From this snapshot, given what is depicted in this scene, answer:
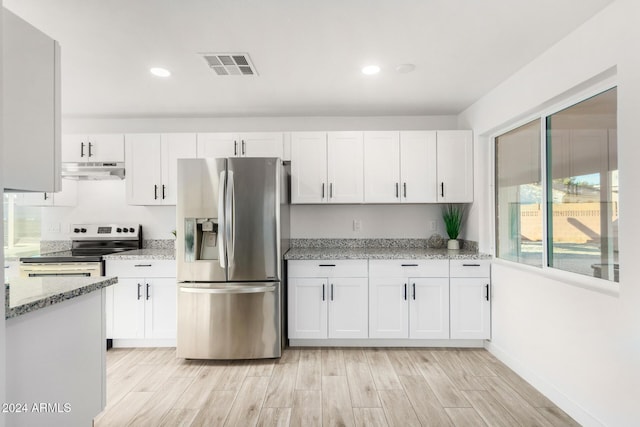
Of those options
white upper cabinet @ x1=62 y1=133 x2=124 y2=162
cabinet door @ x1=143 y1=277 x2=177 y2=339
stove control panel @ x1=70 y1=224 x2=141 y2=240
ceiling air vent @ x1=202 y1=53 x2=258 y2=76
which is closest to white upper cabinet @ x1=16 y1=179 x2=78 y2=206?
stove control panel @ x1=70 y1=224 x2=141 y2=240

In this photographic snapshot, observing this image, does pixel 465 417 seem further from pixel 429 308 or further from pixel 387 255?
pixel 387 255

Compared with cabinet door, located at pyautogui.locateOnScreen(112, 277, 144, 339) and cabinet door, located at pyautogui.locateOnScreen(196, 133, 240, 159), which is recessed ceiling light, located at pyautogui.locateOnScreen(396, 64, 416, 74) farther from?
cabinet door, located at pyautogui.locateOnScreen(112, 277, 144, 339)

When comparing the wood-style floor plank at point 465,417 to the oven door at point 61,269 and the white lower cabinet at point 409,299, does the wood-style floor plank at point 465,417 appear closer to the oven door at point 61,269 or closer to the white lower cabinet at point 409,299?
the white lower cabinet at point 409,299

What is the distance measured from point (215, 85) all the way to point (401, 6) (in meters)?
1.76

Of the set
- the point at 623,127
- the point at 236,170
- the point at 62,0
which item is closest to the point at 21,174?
the point at 62,0

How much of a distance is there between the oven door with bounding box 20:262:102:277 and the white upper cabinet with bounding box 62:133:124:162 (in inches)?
43.6

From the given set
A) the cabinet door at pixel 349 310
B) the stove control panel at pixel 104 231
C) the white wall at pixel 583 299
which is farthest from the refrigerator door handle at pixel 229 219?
the white wall at pixel 583 299

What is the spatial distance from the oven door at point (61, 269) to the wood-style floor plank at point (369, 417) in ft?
8.75

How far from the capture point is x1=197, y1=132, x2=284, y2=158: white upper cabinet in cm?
378

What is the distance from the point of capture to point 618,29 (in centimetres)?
187

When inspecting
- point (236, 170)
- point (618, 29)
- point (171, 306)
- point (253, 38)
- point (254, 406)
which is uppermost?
point (253, 38)

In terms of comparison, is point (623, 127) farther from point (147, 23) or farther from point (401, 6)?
point (147, 23)

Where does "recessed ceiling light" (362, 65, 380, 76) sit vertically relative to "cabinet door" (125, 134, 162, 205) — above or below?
above

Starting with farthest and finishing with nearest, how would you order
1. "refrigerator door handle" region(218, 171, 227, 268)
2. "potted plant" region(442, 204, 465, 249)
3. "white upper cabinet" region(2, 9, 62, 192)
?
1. "potted plant" region(442, 204, 465, 249)
2. "refrigerator door handle" region(218, 171, 227, 268)
3. "white upper cabinet" region(2, 9, 62, 192)
